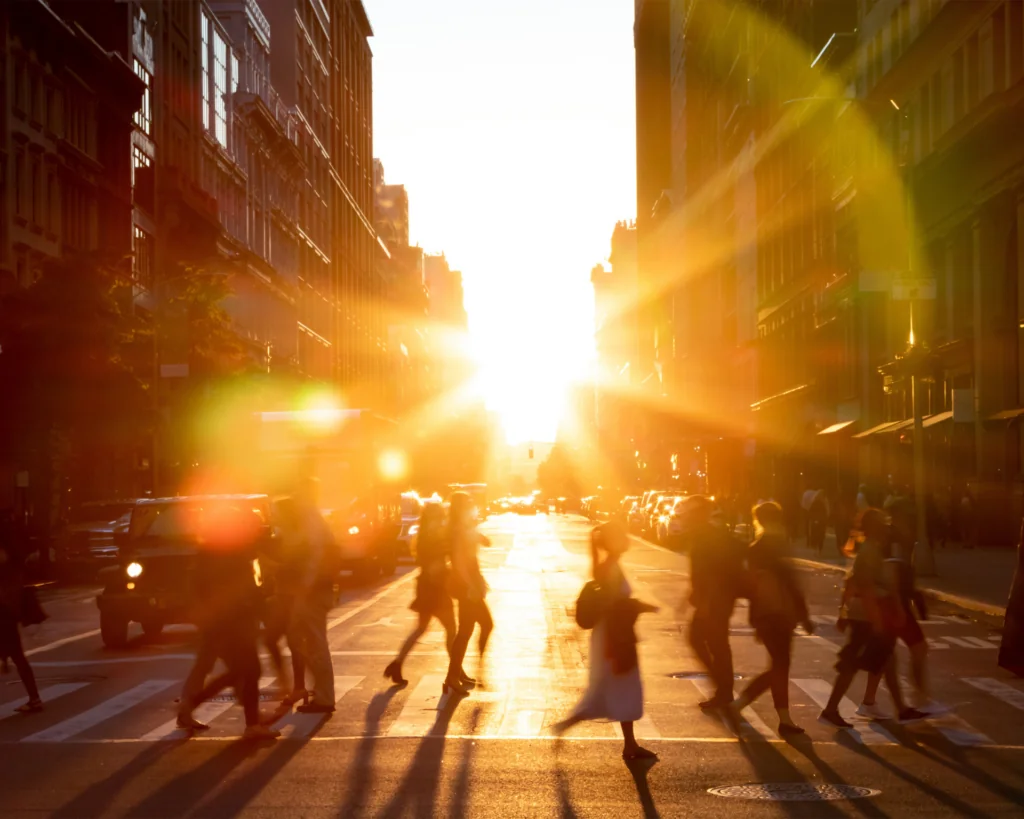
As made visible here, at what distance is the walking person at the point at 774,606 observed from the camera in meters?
13.6

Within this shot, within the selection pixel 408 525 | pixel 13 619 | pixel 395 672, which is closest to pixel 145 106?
pixel 408 525

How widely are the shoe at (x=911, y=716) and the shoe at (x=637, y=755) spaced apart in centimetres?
282

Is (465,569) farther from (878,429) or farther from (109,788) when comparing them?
(878,429)

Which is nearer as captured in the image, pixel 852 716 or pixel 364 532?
pixel 852 716

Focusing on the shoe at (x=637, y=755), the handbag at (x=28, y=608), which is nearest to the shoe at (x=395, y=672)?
the handbag at (x=28, y=608)

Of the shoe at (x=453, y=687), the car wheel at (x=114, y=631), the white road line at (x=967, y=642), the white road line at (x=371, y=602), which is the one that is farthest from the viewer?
the white road line at (x=371, y=602)

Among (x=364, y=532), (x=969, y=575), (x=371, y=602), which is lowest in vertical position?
(x=371, y=602)

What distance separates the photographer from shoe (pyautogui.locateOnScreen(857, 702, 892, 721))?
563 inches

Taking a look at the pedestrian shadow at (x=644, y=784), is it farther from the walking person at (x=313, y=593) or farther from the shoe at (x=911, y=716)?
the walking person at (x=313, y=593)

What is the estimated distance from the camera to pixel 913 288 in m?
31.6

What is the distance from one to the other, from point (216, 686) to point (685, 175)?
120855 millimetres

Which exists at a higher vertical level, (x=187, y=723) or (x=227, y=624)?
(x=227, y=624)

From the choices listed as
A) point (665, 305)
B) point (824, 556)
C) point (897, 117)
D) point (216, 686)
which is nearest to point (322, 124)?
point (665, 305)

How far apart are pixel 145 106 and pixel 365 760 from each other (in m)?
56.0
